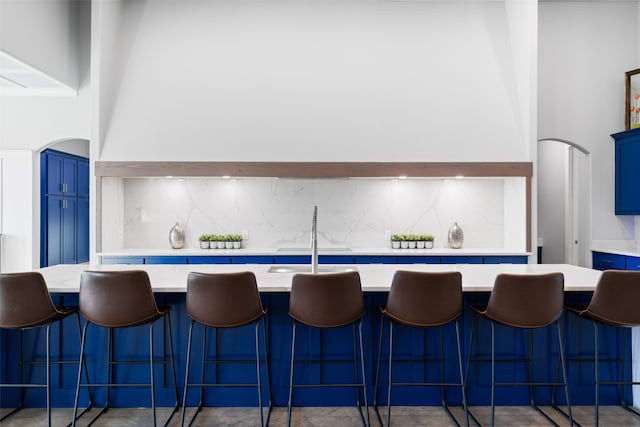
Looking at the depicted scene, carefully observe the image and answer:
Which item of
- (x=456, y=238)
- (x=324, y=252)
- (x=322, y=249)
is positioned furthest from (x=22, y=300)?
(x=456, y=238)

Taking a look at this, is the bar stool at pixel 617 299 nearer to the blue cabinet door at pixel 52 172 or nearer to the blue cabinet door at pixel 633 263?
the blue cabinet door at pixel 633 263

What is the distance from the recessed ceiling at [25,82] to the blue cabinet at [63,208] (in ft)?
3.31

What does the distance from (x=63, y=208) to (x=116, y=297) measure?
450 cm

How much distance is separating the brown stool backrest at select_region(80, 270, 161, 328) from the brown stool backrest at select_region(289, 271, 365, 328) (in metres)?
0.83

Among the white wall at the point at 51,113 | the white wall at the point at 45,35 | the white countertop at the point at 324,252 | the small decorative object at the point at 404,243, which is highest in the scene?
the white wall at the point at 45,35

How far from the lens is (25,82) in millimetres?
4266

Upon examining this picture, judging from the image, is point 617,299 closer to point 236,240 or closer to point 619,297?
point 619,297

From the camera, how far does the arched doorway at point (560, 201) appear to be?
5.09 m

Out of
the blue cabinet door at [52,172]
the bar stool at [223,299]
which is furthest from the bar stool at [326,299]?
the blue cabinet door at [52,172]

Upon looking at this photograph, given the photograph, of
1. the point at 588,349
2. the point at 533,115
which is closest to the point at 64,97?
the point at 533,115

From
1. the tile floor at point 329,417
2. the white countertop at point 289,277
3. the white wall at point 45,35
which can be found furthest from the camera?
the white wall at point 45,35

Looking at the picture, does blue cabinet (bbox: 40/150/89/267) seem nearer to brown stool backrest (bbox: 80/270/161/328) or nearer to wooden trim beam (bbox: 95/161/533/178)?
wooden trim beam (bbox: 95/161/533/178)

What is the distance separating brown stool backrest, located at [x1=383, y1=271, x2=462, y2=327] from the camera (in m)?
2.11

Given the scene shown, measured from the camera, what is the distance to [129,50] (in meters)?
4.23
